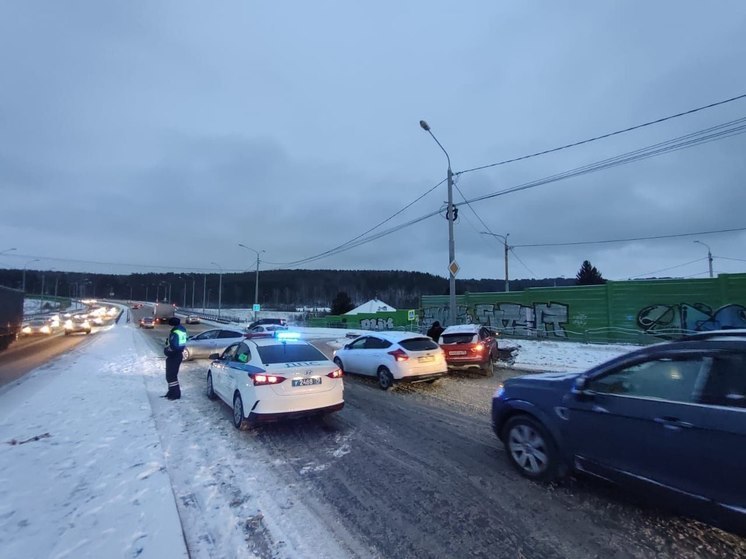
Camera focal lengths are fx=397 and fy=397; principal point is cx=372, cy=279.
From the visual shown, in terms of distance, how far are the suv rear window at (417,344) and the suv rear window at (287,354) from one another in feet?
10.9

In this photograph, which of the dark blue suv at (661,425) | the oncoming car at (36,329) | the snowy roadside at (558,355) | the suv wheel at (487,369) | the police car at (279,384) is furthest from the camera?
the oncoming car at (36,329)

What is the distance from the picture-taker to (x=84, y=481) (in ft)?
15.0

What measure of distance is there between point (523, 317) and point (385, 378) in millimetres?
18078

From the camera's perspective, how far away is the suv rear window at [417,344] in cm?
1029

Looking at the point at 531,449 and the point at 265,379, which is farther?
the point at 265,379

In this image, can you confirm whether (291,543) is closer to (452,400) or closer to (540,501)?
(540,501)

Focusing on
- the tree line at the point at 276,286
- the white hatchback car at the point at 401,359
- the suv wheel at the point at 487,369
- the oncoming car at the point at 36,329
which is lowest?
the oncoming car at the point at 36,329

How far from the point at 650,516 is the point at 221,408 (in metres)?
7.32

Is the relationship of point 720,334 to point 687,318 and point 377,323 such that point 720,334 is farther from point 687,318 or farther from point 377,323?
point 377,323

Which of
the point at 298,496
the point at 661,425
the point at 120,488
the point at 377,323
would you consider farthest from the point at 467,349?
the point at 377,323

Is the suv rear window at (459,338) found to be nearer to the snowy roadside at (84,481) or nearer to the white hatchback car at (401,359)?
the white hatchback car at (401,359)

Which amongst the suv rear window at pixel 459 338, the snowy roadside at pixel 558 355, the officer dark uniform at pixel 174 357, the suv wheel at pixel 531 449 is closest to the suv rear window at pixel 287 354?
the officer dark uniform at pixel 174 357

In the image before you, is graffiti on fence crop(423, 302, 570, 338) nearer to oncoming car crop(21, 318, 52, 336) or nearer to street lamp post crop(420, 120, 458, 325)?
street lamp post crop(420, 120, 458, 325)

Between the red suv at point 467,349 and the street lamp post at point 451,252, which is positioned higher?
the street lamp post at point 451,252
